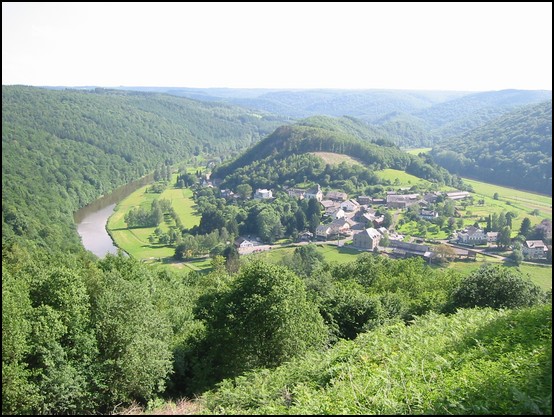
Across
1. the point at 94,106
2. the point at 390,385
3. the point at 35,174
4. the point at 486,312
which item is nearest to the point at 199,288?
the point at 486,312

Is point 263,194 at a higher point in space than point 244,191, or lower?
lower

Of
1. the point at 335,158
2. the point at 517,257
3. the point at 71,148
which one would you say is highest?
the point at 71,148

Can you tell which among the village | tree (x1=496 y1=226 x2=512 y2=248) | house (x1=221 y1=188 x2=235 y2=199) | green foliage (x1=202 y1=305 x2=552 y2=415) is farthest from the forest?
house (x1=221 y1=188 x2=235 y2=199)

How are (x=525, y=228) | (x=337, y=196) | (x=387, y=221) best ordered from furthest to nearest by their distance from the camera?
1. (x=337, y=196)
2. (x=387, y=221)
3. (x=525, y=228)

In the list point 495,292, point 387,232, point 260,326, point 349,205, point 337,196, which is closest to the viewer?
point 260,326

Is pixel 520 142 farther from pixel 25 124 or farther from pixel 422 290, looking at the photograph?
pixel 25 124

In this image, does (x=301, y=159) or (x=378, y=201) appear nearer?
(x=378, y=201)

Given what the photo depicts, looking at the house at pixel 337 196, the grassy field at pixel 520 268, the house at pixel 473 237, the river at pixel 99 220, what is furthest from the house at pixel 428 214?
the river at pixel 99 220

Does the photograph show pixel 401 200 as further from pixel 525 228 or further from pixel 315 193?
pixel 525 228

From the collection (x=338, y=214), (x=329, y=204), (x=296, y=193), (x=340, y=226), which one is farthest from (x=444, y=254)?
(x=296, y=193)
